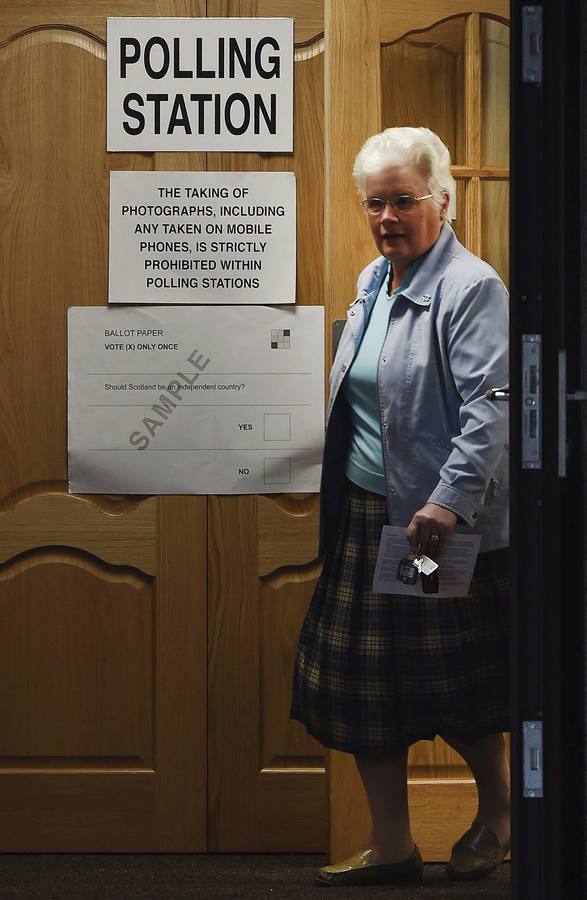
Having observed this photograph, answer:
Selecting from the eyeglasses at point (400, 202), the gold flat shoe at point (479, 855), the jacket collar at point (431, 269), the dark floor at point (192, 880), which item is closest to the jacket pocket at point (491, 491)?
the jacket collar at point (431, 269)

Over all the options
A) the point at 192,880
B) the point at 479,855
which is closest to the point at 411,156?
the point at 479,855

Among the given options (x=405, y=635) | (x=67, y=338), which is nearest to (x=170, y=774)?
(x=405, y=635)

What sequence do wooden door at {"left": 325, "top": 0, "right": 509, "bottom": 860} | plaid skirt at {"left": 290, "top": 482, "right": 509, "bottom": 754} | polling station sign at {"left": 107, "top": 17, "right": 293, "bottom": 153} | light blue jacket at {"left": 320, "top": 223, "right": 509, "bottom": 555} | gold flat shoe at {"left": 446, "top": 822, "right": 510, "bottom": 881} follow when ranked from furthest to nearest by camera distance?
polling station sign at {"left": 107, "top": 17, "right": 293, "bottom": 153} → wooden door at {"left": 325, "top": 0, "right": 509, "bottom": 860} → gold flat shoe at {"left": 446, "top": 822, "right": 510, "bottom": 881} → plaid skirt at {"left": 290, "top": 482, "right": 509, "bottom": 754} → light blue jacket at {"left": 320, "top": 223, "right": 509, "bottom": 555}

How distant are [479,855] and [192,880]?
0.63m

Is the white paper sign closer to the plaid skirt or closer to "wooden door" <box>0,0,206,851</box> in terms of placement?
"wooden door" <box>0,0,206,851</box>

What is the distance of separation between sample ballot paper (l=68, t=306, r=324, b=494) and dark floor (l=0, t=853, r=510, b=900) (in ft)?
2.79

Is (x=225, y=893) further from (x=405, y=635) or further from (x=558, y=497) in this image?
(x=558, y=497)

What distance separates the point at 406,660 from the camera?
2248mm

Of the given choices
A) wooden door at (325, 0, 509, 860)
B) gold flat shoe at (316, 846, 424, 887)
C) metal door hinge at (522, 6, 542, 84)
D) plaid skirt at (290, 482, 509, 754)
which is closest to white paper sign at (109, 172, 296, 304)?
wooden door at (325, 0, 509, 860)

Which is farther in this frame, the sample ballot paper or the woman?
the sample ballot paper

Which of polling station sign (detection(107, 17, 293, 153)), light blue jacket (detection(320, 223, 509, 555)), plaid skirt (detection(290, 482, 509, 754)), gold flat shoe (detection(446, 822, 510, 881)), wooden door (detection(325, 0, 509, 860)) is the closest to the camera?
light blue jacket (detection(320, 223, 509, 555))

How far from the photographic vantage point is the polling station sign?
8.48 ft

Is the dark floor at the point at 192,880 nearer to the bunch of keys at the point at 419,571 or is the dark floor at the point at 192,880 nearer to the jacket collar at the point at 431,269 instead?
the bunch of keys at the point at 419,571

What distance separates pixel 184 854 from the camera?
2588mm
